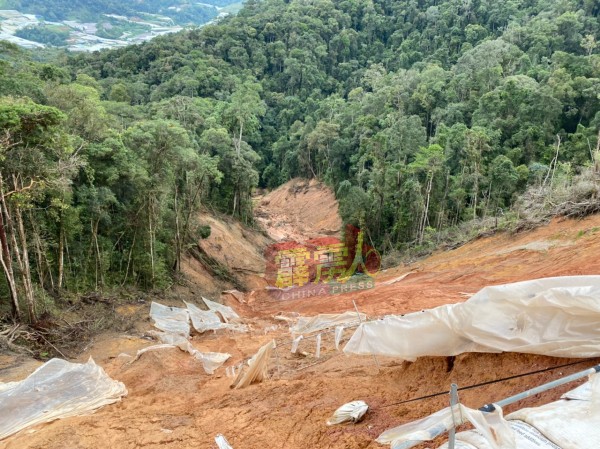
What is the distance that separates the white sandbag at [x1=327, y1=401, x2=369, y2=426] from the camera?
168 inches

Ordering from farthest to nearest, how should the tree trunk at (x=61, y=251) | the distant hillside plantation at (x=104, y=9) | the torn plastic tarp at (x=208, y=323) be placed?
the distant hillside plantation at (x=104, y=9) → the torn plastic tarp at (x=208, y=323) → the tree trunk at (x=61, y=251)

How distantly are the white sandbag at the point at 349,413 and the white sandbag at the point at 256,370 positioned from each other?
75.3 inches

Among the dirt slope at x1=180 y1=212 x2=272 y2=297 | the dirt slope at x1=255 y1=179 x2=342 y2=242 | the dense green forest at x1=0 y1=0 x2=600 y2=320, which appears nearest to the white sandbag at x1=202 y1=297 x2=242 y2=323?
the dirt slope at x1=180 y1=212 x2=272 y2=297

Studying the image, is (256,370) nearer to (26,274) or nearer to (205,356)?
(205,356)

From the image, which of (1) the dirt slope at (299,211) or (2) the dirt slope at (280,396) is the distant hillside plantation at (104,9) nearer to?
(1) the dirt slope at (299,211)

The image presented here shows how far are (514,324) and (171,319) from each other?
8756mm

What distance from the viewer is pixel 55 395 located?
582 centimetres

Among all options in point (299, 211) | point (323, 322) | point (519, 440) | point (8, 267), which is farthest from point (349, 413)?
point (299, 211)

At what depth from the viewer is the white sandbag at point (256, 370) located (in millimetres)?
6137

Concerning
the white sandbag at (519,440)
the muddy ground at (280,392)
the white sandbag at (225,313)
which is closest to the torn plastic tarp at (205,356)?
the muddy ground at (280,392)

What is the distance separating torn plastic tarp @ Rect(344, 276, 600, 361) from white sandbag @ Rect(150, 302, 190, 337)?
22.8ft

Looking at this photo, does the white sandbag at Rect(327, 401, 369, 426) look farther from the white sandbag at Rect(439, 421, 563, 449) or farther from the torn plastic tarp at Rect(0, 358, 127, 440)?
the torn plastic tarp at Rect(0, 358, 127, 440)

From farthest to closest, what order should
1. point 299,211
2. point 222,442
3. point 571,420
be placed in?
point 299,211
point 222,442
point 571,420

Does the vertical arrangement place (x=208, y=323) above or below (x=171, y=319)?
below
